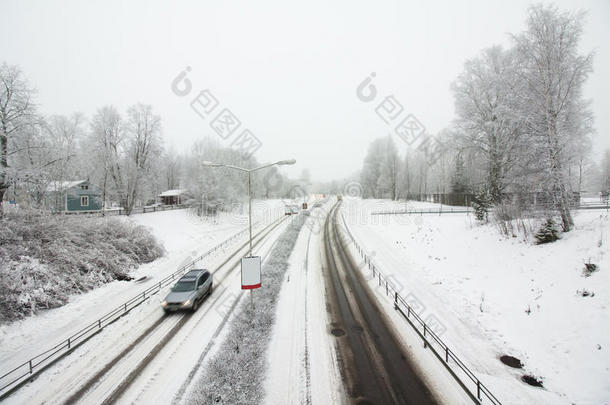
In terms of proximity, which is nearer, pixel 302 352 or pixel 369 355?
pixel 369 355

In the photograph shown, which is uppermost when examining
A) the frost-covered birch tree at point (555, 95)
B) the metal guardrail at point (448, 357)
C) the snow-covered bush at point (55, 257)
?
the frost-covered birch tree at point (555, 95)

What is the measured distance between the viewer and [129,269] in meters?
18.3

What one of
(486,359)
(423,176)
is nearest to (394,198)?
(423,176)

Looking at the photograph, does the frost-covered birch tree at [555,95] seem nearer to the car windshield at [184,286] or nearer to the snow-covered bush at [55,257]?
the car windshield at [184,286]

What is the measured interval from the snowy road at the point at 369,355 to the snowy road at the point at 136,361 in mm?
5630

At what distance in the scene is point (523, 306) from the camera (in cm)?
1079

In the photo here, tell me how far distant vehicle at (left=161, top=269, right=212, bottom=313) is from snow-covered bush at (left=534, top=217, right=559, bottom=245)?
19.9m

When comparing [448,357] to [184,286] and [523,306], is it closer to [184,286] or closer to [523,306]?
[523,306]

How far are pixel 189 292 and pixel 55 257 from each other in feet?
29.8

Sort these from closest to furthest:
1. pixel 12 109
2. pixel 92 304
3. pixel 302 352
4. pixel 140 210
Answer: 1. pixel 302 352
2. pixel 92 304
3. pixel 12 109
4. pixel 140 210

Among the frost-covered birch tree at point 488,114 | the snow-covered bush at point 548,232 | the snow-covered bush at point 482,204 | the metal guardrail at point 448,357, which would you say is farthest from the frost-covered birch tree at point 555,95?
the metal guardrail at point 448,357

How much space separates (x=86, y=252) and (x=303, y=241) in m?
19.4

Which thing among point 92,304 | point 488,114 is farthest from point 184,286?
point 488,114

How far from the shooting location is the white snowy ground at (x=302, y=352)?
24.5 ft
